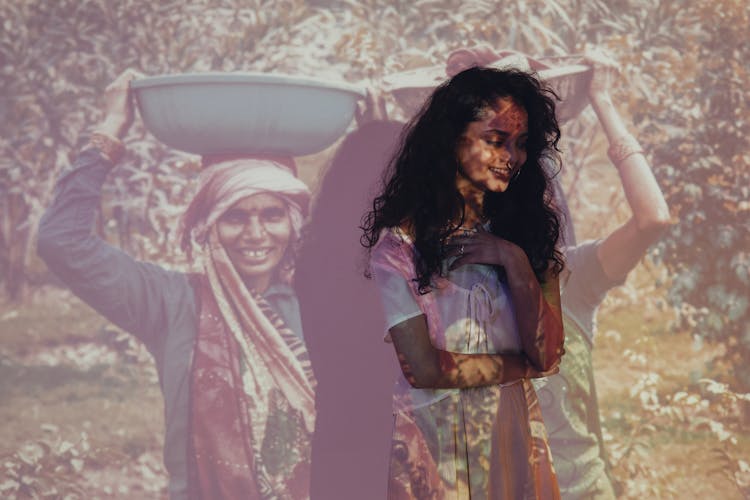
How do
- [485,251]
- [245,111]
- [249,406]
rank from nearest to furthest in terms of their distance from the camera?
[485,251]
[245,111]
[249,406]

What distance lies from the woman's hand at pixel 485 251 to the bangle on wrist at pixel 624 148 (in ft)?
6.06

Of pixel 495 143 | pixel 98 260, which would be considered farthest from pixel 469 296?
pixel 98 260

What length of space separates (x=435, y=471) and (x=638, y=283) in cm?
206

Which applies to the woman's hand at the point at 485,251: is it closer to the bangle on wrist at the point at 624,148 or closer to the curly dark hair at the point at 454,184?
the curly dark hair at the point at 454,184

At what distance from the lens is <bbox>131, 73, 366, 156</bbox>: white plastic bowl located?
2562 millimetres

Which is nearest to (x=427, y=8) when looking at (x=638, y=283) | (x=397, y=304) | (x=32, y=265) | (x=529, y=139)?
(x=638, y=283)

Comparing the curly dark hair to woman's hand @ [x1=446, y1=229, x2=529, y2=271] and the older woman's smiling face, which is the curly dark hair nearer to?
woman's hand @ [x1=446, y1=229, x2=529, y2=271]

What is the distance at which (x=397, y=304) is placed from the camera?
3.48ft

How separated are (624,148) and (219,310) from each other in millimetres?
1461

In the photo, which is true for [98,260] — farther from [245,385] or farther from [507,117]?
[507,117]

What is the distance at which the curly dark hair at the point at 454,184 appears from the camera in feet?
3.61

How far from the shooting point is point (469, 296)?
3.69 feet

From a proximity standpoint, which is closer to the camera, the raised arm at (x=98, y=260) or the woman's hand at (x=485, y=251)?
the woman's hand at (x=485, y=251)

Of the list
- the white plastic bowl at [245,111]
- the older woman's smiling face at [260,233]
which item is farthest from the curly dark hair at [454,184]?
the older woman's smiling face at [260,233]
